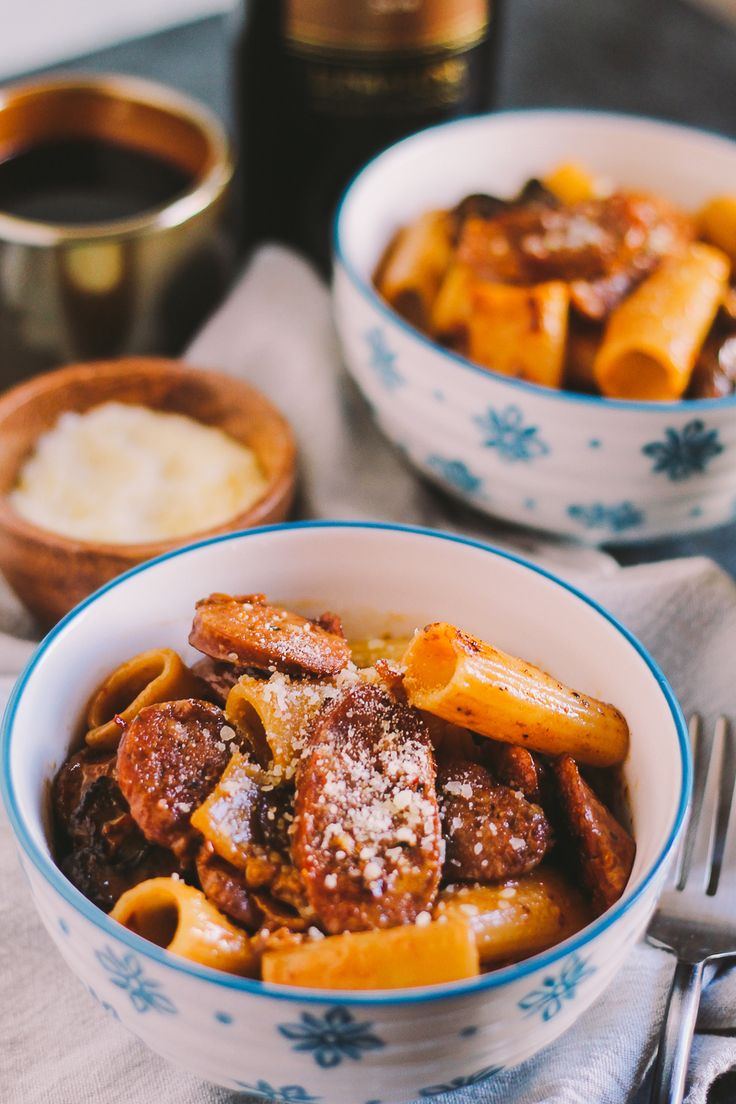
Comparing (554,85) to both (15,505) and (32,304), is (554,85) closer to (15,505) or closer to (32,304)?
(32,304)

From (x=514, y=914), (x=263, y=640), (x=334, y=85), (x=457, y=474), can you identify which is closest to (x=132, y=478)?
(x=457, y=474)

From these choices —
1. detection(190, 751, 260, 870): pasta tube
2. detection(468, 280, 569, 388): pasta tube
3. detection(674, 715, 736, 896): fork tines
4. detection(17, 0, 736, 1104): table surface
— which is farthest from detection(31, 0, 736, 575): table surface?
detection(190, 751, 260, 870): pasta tube

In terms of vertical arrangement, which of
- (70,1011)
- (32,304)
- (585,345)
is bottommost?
(70,1011)

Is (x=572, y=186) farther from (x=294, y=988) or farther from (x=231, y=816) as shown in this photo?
(x=294, y=988)

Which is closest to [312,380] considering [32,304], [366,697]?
[32,304]

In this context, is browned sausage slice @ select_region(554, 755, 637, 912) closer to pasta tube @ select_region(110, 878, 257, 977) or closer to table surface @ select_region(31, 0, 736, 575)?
pasta tube @ select_region(110, 878, 257, 977)

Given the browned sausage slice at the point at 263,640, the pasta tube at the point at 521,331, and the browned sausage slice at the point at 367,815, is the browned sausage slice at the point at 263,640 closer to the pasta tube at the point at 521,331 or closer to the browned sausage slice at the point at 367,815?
the browned sausage slice at the point at 367,815

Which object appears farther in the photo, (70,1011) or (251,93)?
(251,93)
